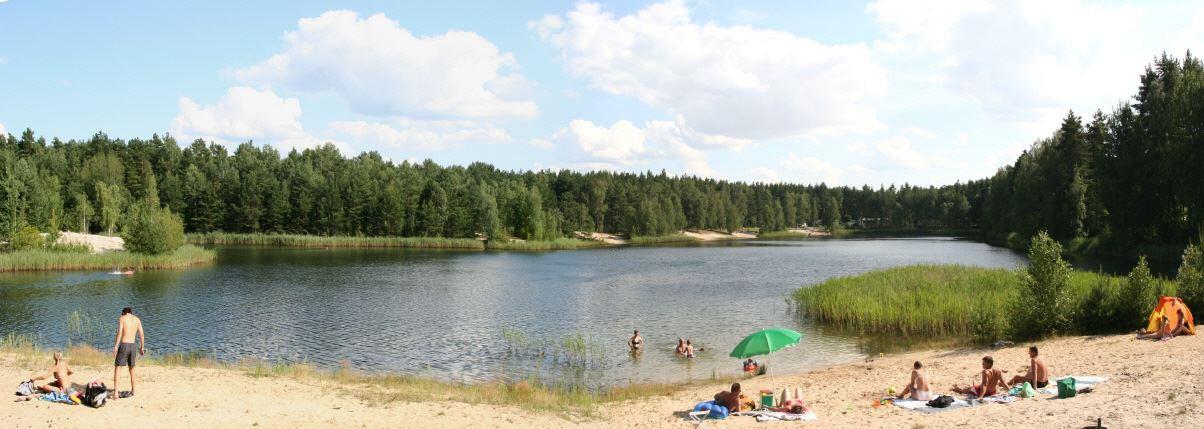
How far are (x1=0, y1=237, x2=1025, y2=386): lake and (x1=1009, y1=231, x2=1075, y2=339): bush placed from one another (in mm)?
5539

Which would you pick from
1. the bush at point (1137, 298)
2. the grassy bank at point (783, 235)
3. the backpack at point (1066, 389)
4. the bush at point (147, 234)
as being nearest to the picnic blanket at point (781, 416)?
the backpack at point (1066, 389)

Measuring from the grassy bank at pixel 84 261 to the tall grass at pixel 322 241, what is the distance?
3984cm

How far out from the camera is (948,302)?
31.1 m

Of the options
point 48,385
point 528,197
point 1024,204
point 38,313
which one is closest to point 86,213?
point 528,197

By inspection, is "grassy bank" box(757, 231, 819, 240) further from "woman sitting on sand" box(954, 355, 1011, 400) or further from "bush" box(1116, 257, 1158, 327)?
"woman sitting on sand" box(954, 355, 1011, 400)

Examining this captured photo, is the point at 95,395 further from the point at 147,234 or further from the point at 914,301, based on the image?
the point at 147,234

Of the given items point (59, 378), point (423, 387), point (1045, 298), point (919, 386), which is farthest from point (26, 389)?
point (1045, 298)

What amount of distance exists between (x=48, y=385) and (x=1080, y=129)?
312 feet

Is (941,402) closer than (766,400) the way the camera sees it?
Yes

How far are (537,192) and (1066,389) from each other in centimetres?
10791

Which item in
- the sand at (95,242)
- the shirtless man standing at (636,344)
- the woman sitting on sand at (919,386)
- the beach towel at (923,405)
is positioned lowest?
the shirtless man standing at (636,344)

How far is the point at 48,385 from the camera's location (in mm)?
16172

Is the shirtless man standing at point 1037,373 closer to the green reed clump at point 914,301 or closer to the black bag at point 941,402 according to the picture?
the black bag at point 941,402

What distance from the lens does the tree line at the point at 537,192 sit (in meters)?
60.2
